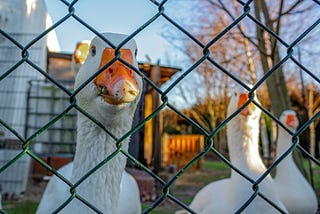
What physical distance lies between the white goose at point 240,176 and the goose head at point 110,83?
1.67 meters

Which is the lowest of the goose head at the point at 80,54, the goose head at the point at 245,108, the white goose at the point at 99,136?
the white goose at the point at 99,136

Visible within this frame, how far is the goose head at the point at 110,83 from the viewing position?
1.51 meters

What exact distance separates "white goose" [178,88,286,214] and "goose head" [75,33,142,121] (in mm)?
1666

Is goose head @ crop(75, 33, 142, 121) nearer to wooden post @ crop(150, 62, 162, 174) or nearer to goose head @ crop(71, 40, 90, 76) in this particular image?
goose head @ crop(71, 40, 90, 76)

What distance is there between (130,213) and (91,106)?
1632 mm

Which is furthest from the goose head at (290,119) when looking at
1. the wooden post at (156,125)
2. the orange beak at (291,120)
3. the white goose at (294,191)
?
the wooden post at (156,125)

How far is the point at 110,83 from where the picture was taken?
1555mm

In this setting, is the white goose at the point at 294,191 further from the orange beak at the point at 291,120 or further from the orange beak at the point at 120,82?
the orange beak at the point at 120,82

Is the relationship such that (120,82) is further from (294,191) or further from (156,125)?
(156,125)

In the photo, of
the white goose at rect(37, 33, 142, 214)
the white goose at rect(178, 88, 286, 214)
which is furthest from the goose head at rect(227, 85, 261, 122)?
the white goose at rect(37, 33, 142, 214)

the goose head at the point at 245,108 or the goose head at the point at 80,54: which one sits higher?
the goose head at the point at 80,54

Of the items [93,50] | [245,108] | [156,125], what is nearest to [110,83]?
[93,50]

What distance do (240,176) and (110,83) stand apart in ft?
7.38

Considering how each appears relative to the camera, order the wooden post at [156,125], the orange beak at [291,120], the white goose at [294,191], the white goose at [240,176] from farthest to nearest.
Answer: the wooden post at [156,125] < the orange beak at [291,120] < the white goose at [294,191] < the white goose at [240,176]
